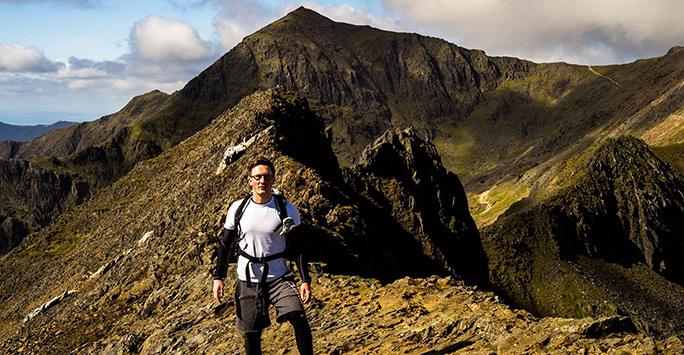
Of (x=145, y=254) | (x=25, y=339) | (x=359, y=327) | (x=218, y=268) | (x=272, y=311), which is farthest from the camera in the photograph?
(x=145, y=254)

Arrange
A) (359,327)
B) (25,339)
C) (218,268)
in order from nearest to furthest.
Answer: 1. (218,268)
2. (359,327)
3. (25,339)

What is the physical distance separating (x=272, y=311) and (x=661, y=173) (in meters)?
172

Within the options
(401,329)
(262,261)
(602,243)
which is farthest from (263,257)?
(602,243)

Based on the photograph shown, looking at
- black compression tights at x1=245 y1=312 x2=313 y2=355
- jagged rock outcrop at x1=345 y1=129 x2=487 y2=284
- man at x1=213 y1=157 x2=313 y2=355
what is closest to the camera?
black compression tights at x1=245 y1=312 x2=313 y2=355

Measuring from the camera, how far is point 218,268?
11633 mm

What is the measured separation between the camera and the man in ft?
34.5

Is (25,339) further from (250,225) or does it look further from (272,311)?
(250,225)

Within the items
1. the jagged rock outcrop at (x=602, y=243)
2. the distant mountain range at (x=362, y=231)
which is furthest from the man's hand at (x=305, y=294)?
the jagged rock outcrop at (x=602, y=243)

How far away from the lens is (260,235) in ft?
34.5

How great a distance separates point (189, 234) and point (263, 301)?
24.6m

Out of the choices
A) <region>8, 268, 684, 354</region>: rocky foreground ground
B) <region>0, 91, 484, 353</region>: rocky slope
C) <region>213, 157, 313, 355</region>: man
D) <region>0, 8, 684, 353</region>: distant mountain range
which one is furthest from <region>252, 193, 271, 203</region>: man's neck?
<region>0, 91, 484, 353</region>: rocky slope

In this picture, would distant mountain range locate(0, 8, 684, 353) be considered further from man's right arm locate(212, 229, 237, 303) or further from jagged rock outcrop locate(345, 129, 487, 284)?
man's right arm locate(212, 229, 237, 303)

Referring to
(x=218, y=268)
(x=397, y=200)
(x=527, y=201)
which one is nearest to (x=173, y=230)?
(x=218, y=268)

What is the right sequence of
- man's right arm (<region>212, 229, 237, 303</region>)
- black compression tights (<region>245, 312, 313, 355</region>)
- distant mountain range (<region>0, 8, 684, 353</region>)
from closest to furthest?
black compression tights (<region>245, 312, 313, 355</region>) → man's right arm (<region>212, 229, 237, 303</region>) → distant mountain range (<region>0, 8, 684, 353</region>)
